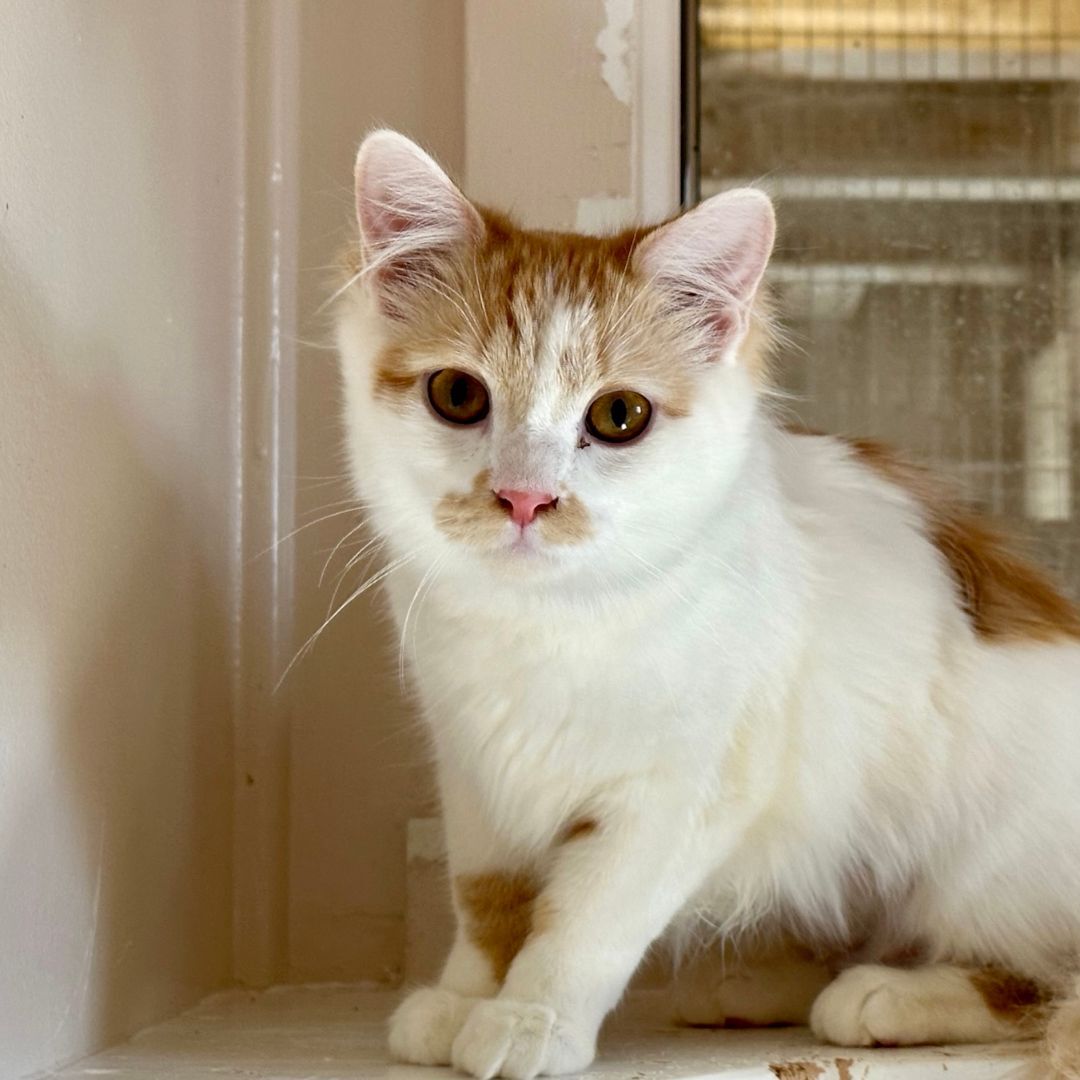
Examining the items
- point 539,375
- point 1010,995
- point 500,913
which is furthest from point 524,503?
point 1010,995

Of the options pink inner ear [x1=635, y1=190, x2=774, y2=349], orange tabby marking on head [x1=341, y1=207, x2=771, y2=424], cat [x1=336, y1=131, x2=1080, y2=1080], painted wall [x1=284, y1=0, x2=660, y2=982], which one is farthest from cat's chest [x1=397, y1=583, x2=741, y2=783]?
painted wall [x1=284, y1=0, x2=660, y2=982]

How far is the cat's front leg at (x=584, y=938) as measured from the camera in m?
1.23

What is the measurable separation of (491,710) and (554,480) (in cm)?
27

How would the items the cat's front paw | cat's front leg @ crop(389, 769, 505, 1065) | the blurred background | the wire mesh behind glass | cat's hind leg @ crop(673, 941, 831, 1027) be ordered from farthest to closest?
the wire mesh behind glass < the blurred background < cat's hind leg @ crop(673, 941, 831, 1027) < cat's front leg @ crop(389, 769, 505, 1065) < the cat's front paw

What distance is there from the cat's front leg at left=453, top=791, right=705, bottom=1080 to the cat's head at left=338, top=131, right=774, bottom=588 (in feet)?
0.85

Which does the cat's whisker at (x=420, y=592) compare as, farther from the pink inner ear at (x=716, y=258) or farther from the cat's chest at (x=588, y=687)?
the pink inner ear at (x=716, y=258)

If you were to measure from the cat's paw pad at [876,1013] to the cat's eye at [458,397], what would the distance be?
67cm

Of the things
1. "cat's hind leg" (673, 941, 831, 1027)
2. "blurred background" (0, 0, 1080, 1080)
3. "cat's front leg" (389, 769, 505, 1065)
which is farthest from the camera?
"blurred background" (0, 0, 1080, 1080)

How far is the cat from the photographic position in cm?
134

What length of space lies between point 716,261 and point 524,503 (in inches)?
14.5

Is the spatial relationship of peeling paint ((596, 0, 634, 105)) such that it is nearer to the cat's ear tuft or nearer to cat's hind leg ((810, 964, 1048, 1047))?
the cat's ear tuft

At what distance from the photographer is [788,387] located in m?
2.14

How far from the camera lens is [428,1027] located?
1.33 metres

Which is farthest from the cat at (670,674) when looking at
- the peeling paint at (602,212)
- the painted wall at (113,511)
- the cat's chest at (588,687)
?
the peeling paint at (602,212)
